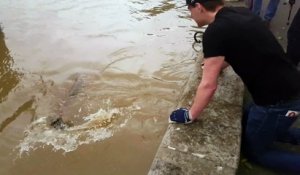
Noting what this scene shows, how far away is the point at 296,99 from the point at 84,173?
247cm

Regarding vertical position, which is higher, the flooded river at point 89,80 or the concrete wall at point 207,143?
the concrete wall at point 207,143

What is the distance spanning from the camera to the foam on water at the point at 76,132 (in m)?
4.38

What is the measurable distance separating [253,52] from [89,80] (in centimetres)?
341

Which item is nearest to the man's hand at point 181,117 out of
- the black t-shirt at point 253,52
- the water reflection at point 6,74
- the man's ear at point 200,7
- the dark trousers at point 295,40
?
the black t-shirt at point 253,52

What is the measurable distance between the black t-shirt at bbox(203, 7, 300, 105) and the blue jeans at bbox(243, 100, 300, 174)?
0.10 meters

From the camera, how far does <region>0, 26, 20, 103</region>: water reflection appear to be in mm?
5605

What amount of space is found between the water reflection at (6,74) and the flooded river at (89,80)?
2cm

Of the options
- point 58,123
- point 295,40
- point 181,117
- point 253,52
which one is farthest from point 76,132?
point 295,40

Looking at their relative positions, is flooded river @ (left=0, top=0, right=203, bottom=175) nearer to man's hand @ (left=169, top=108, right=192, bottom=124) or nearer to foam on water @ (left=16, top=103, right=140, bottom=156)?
foam on water @ (left=16, top=103, right=140, bottom=156)

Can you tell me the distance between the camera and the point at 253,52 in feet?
10.0

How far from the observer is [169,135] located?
3492mm

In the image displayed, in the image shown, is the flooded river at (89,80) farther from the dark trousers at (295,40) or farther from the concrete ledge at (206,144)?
the dark trousers at (295,40)

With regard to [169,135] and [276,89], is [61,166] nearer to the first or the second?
[169,135]

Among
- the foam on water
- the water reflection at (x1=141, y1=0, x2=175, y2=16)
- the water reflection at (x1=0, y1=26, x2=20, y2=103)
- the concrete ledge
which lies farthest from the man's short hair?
the water reflection at (x1=141, y1=0, x2=175, y2=16)
